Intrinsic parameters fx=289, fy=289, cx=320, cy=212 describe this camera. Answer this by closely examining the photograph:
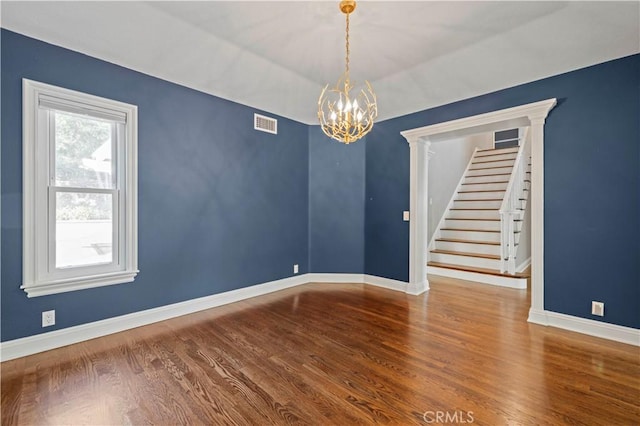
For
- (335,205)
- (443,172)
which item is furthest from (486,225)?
(335,205)

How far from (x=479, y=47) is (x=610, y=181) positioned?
1801 mm

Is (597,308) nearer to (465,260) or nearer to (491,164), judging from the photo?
(465,260)

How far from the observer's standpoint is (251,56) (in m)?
3.18

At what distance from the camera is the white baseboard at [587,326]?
8.54 feet

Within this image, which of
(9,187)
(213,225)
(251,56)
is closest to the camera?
(9,187)

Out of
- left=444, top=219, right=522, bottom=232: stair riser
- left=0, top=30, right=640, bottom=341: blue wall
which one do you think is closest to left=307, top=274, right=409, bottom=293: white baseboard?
left=0, top=30, right=640, bottom=341: blue wall

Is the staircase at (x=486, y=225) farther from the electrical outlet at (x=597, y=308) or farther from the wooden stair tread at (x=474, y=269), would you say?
the electrical outlet at (x=597, y=308)

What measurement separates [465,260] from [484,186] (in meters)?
2.34

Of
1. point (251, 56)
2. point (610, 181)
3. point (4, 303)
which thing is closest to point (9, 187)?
point (4, 303)

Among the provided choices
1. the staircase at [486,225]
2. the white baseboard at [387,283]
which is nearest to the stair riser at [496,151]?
the staircase at [486,225]

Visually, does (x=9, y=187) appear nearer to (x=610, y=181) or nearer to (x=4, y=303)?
(x=4, y=303)

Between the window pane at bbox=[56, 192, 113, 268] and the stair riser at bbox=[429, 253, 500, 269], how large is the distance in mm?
5171

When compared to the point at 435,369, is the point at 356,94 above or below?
above

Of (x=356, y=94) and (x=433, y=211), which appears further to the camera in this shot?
(x=433, y=211)
